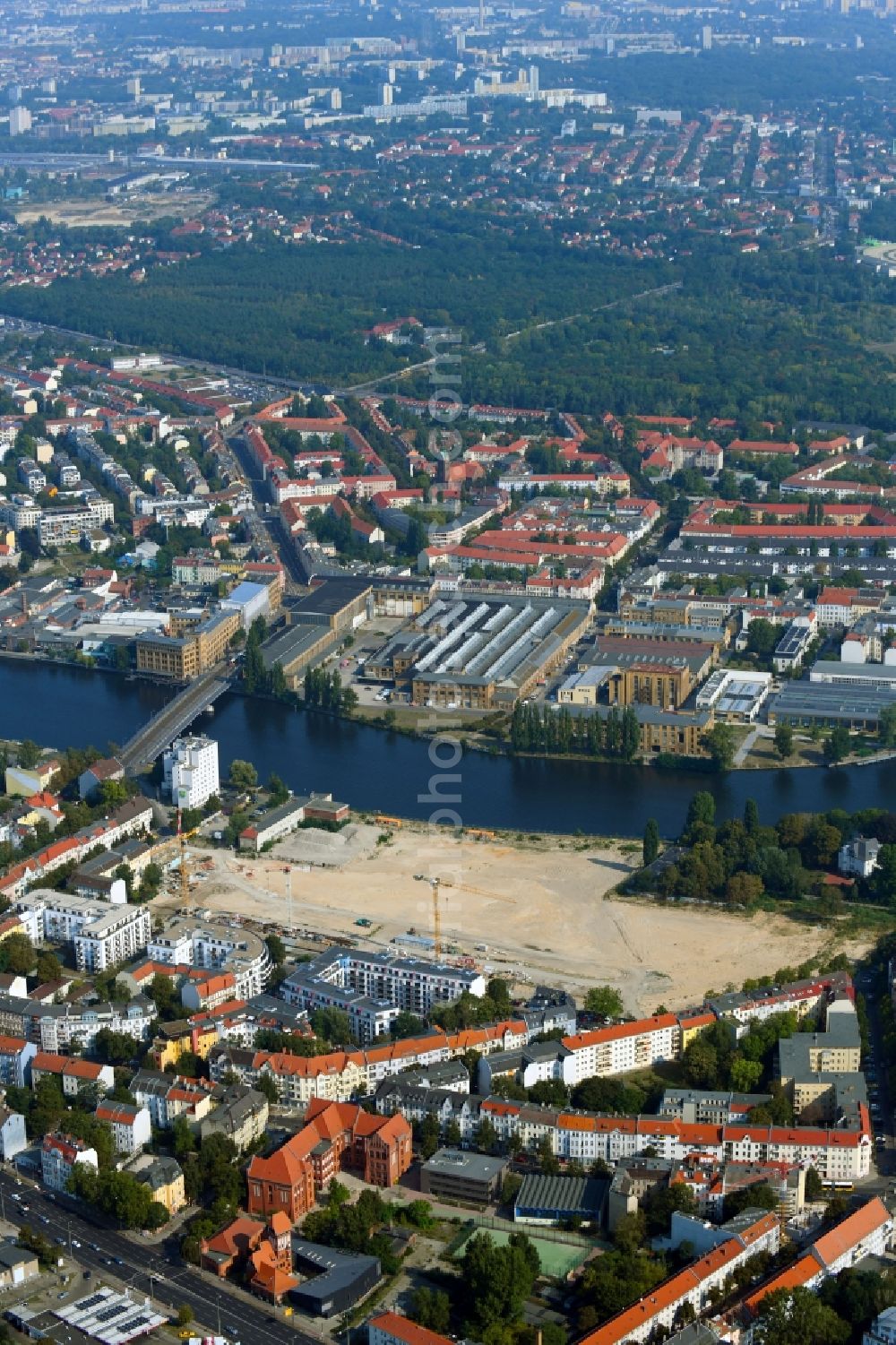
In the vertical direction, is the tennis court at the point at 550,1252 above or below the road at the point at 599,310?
below

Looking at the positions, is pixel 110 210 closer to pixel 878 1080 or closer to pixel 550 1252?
pixel 878 1080

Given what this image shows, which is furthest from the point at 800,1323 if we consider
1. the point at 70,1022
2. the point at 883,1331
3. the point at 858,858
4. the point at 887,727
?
the point at 887,727

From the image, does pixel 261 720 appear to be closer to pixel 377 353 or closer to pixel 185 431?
pixel 185 431

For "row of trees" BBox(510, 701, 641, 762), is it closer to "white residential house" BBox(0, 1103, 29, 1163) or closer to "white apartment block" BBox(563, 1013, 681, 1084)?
"white apartment block" BBox(563, 1013, 681, 1084)

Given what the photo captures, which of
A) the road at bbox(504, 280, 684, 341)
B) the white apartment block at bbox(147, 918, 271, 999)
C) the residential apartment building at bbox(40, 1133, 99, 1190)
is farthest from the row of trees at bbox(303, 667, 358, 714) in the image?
the road at bbox(504, 280, 684, 341)

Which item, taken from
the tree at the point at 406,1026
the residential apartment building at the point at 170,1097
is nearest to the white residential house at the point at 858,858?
the tree at the point at 406,1026

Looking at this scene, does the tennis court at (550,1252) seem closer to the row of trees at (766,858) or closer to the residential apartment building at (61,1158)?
the residential apartment building at (61,1158)

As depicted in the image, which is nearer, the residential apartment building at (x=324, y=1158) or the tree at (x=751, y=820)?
the residential apartment building at (x=324, y=1158)

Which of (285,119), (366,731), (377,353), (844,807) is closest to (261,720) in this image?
(366,731)
